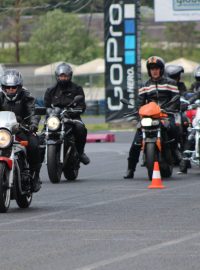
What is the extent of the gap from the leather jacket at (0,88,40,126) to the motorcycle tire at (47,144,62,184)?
3.70m

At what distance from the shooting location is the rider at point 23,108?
15547 mm

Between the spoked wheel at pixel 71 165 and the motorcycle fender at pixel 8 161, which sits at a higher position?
the motorcycle fender at pixel 8 161

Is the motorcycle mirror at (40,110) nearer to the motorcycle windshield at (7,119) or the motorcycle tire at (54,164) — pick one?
the motorcycle windshield at (7,119)

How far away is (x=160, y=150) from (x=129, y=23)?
24.7m

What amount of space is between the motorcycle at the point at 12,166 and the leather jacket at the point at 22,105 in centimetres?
46

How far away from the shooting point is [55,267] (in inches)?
402

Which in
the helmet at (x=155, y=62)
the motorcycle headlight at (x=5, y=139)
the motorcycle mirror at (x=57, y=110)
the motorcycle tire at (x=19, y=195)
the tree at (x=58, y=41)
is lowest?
the motorcycle tire at (x=19, y=195)

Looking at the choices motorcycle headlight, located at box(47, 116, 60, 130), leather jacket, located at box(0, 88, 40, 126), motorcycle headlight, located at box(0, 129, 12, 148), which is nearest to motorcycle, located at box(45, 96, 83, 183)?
motorcycle headlight, located at box(47, 116, 60, 130)

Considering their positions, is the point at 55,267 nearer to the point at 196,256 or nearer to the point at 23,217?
the point at 196,256

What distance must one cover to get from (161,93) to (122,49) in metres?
23.8

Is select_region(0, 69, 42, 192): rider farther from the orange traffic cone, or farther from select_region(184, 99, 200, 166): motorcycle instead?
select_region(184, 99, 200, 166): motorcycle

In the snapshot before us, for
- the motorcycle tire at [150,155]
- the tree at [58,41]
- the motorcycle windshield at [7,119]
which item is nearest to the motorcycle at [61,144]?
the motorcycle tire at [150,155]

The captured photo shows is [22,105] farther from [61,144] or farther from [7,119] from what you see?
[61,144]

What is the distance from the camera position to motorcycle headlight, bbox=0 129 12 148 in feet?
47.1
